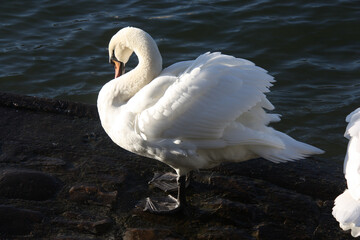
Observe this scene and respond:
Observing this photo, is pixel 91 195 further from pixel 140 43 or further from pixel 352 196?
pixel 352 196

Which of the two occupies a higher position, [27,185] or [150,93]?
[150,93]

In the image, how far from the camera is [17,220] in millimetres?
4012

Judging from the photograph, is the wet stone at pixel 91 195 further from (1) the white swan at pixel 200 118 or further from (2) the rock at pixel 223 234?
(2) the rock at pixel 223 234

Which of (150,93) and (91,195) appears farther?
(91,195)

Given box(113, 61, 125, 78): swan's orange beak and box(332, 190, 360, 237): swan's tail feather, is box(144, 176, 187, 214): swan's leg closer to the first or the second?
box(113, 61, 125, 78): swan's orange beak

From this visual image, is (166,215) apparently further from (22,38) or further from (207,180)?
(22,38)

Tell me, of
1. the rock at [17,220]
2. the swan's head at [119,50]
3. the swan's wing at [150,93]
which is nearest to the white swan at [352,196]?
the swan's wing at [150,93]

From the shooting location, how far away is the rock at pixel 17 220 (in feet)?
12.9

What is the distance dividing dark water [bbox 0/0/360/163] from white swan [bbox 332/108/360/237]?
324cm

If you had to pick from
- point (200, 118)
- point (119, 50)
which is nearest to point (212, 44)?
point (119, 50)

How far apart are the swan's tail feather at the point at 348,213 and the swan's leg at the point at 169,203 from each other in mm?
1238

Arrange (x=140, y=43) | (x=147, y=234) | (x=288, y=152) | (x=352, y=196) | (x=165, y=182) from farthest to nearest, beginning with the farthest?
(x=165, y=182) → (x=140, y=43) → (x=288, y=152) → (x=147, y=234) → (x=352, y=196)

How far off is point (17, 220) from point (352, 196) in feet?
7.31

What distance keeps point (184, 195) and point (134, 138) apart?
0.60m
